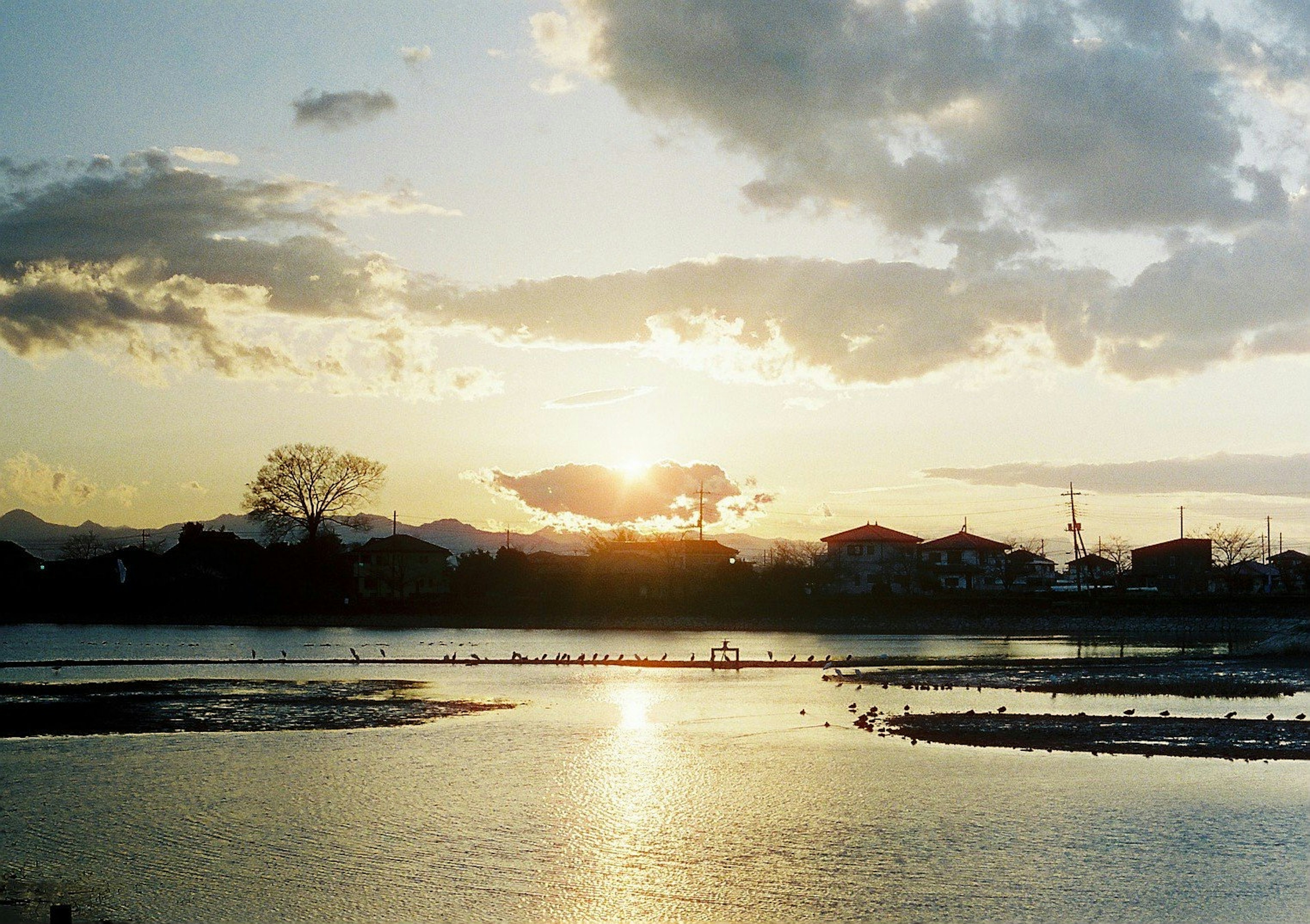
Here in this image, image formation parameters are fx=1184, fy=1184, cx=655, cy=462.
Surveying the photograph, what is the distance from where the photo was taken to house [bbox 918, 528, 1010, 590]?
13900 centimetres

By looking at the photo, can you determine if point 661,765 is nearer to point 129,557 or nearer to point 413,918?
point 413,918

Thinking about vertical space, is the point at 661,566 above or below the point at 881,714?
above

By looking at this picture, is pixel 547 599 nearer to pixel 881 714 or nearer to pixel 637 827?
pixel 881 714

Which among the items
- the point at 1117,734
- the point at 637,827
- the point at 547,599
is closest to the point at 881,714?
the point at 1117,734

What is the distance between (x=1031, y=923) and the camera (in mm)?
14297

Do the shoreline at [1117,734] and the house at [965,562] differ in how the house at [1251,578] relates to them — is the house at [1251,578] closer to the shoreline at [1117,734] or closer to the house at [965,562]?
the house at [965,562]

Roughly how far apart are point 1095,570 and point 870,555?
34993 mm

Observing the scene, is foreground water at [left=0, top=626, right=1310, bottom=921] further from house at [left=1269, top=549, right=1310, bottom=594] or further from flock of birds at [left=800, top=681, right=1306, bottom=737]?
house at [left=1269, top=549, right=1310, bottom=594]

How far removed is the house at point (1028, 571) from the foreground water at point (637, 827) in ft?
363

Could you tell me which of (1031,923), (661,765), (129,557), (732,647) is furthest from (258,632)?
(1031,923)

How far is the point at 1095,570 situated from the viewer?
6068 inches

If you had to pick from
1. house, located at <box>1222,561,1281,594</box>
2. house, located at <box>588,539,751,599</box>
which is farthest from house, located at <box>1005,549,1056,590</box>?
house, located at <box>588,539,751,599</box>

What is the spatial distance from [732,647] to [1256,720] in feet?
137

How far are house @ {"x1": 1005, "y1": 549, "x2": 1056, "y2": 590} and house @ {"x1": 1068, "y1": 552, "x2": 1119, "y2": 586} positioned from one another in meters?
3.26
